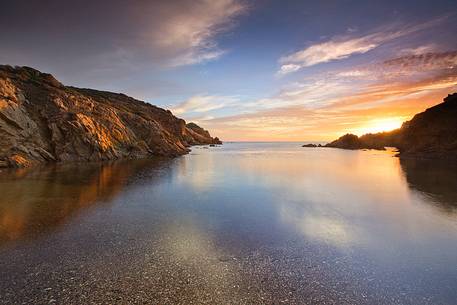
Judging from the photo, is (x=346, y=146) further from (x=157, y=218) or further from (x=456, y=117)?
(x=157, y=218)

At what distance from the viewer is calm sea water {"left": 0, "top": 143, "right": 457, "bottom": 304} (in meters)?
Answer: 9.38

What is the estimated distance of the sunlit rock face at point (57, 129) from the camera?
45.3 metres

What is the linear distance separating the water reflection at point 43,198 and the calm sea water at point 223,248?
13cm

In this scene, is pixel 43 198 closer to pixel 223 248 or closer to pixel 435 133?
pixel 223 248

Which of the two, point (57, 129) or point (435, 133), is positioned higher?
point (57, 129)

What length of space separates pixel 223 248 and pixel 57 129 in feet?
184

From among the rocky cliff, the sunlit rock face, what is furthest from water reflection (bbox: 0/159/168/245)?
the rocky cliff

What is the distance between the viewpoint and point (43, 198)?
22.8m

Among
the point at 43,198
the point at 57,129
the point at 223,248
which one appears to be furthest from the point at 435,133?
the point at 57,129

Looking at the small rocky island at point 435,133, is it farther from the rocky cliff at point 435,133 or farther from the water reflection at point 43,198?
the water reflection at point 43,198

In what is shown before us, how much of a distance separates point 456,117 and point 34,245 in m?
98.1

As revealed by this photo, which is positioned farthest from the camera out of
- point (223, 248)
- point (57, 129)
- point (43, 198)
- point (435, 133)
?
point (435, 133)

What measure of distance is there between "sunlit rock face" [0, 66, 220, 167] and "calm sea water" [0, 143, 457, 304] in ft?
78.9

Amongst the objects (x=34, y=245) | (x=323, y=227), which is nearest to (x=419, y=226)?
(x=323, y=227)
